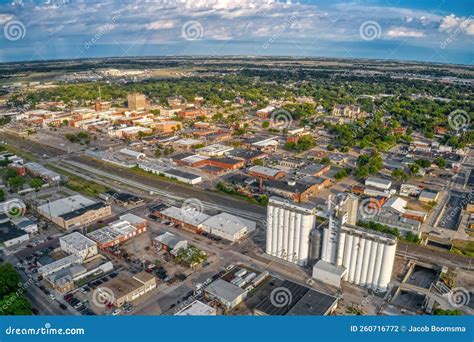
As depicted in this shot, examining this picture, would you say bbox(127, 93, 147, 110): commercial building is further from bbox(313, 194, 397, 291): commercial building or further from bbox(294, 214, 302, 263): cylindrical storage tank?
bbox(313, 194, 397, 291): commercial building

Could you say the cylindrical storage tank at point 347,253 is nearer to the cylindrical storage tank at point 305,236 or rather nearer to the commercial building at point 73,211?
the cylindrical storage tank at point 305,236

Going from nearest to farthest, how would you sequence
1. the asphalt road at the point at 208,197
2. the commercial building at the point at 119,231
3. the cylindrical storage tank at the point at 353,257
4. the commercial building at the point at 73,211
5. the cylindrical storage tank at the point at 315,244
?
1. the cylindrical storage tank at the point at 353,257
2. the cylindrical storage tank at the point at 315,244
3. the asphalt road at the point at 208,197
4. the commercial building at the point at 119,231
5. the commercial building at the point at 73,211

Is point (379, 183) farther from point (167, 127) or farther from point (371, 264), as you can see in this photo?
point (167, 127)

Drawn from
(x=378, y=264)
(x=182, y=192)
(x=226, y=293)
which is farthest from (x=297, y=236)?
(x=182, y=192)

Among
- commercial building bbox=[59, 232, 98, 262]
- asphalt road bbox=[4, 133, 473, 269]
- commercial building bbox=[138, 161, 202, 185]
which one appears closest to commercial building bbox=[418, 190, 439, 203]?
asphalt road bbox=[4, 133, 473, 269]

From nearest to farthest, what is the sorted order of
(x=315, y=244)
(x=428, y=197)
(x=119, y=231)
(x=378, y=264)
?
(x=378, y=264), (x=315, y=244), (x=119, y=231), (x=428, y=197)

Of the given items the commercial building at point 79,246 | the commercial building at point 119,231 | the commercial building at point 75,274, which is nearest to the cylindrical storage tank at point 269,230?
the commercial building at point 119,231
